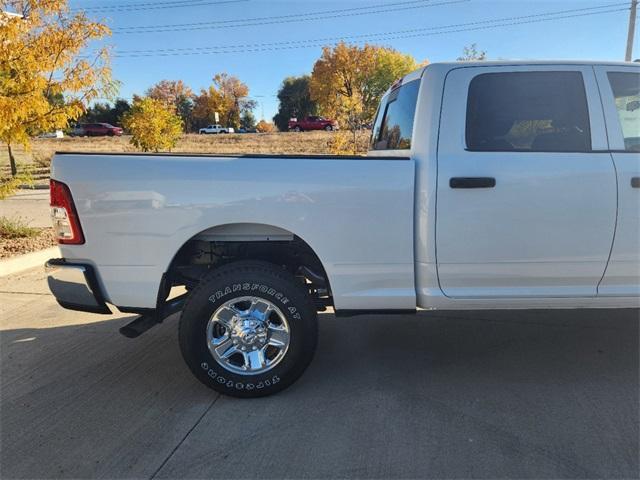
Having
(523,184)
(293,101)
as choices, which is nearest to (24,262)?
(523,184)

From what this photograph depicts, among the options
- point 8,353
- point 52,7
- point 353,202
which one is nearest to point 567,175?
point 353,202

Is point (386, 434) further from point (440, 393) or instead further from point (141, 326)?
point (141, 326)

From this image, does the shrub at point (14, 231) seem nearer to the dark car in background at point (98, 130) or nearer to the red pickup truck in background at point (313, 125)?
the red pickup truck in background at point (313, 125)

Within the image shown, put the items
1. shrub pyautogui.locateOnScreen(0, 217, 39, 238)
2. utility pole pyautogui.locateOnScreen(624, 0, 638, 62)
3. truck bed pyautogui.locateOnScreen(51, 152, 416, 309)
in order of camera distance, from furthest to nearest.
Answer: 1. utility pole pyautogui.locateOnScreen(624, 0, 638, 62)
2. shrub pyautogui.locateOnScreen(0, 217, 39, 238)
3. truck bed pyautogui.locateOnScreen(51, 152, 416, 309)

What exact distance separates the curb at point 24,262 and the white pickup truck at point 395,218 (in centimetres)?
367

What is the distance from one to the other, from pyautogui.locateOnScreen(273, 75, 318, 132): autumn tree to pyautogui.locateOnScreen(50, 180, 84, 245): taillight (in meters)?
78.6

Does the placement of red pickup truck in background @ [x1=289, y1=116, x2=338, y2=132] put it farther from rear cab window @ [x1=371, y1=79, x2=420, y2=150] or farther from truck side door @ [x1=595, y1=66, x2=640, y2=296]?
truck side door @ [x1=595, y1=66, x2=640, y2=296]

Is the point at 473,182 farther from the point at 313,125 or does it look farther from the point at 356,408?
the point at 313,125

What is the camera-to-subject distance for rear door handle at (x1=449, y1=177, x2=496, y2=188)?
9.53 ft

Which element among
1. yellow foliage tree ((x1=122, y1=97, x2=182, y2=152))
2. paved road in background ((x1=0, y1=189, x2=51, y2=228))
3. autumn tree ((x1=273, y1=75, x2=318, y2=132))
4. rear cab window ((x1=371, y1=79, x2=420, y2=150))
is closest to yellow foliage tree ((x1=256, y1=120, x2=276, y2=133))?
autumn tree ((x1=273, y1=75, x2=318, y2=132))

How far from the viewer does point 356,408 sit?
2.97 m

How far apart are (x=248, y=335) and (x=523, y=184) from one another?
192cm

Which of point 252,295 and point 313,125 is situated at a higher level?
point 313,125

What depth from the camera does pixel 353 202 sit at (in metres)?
2.90
